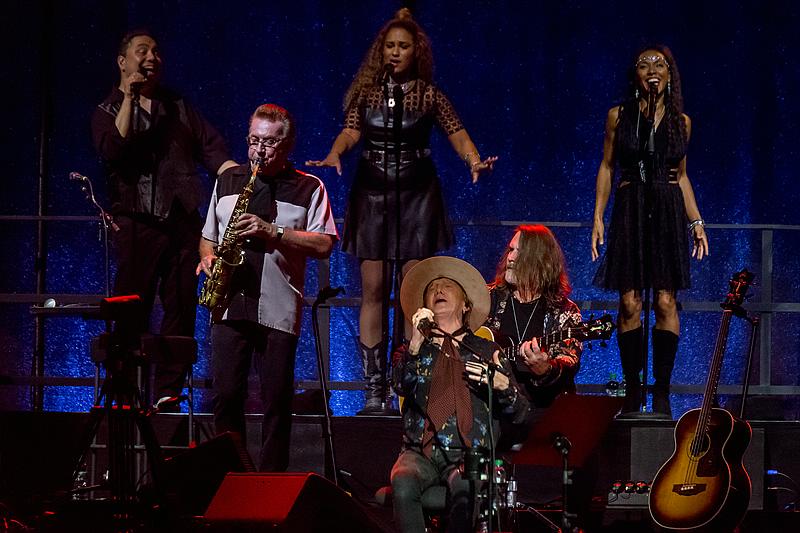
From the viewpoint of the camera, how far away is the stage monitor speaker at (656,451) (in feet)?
18.9

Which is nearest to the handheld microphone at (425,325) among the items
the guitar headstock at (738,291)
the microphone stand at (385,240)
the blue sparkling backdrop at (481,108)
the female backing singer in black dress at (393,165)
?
the microphone stand at (385,240)

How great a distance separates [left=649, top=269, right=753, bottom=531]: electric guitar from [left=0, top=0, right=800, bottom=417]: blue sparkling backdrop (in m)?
3.15

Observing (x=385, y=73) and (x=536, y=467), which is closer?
(x=536, y=467)

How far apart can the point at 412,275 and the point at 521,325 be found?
0.63m

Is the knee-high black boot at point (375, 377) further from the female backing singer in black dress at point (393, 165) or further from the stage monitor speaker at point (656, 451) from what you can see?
the stage monitor speaker at point (656, 451)

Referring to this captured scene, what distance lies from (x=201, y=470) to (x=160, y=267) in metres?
1.96

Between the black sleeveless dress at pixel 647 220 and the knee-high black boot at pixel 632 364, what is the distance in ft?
0.90

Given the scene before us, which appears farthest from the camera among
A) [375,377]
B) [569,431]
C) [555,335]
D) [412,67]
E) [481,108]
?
[481,108]

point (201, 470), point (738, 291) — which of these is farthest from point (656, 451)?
point (201, 470)

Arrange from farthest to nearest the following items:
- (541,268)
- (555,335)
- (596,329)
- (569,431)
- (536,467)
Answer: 1. (536,467)
2. (541,268)
3. (555,335)
4. (596,329)
5. (569,431)

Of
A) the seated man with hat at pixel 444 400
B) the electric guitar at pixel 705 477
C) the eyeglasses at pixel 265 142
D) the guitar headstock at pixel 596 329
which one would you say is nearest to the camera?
the seated man with hat at pixel 444 400

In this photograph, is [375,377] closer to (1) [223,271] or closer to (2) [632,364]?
(1) [223,271]

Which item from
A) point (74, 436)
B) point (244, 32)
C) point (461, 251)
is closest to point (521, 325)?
point (74, 436)

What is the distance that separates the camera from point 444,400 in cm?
494
